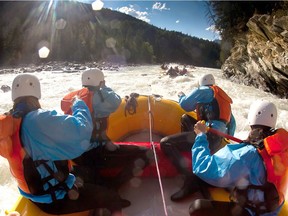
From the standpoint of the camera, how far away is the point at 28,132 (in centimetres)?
155

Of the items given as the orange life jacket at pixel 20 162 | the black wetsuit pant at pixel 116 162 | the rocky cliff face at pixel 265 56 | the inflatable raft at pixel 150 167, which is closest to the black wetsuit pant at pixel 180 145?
the inflatable raft at pixel 150 167

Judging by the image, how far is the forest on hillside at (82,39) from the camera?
42125 millimetres

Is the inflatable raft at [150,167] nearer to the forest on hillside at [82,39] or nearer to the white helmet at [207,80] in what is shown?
the white helmet at [207,80]

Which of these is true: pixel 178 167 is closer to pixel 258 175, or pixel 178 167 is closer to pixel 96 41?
pixel 258 175

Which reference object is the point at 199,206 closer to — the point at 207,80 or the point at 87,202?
the point at 87,202

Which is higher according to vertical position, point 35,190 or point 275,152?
point 275,152

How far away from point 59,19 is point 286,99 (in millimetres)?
52338

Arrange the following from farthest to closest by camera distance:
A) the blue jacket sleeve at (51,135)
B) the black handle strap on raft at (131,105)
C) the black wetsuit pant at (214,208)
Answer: the black handle strap on raft at (131,105) < the black wetsuit pant at (214,208) < the blue jacket sleeve at (51,135)

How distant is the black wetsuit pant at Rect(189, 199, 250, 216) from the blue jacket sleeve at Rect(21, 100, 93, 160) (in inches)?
32.5

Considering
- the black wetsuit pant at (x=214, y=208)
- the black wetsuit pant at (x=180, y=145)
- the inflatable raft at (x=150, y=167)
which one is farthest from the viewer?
the black wetsuit pant at (x=180, y=145)

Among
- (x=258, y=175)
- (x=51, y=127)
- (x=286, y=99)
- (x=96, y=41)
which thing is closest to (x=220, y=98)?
(x=258, y=175)

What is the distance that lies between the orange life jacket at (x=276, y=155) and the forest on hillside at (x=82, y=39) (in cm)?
3104

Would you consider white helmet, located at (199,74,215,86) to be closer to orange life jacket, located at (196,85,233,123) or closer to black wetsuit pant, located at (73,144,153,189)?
orange life jacket, located at (196,85,233,123)

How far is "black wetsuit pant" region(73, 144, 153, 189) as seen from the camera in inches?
102
